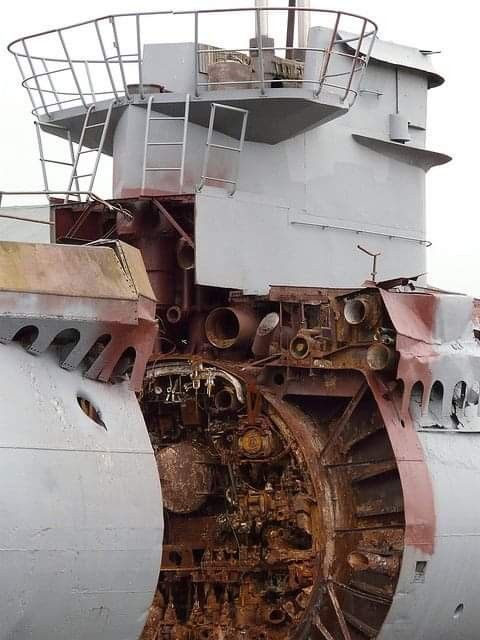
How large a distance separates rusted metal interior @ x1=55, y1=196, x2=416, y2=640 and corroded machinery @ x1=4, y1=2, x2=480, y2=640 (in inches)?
1.0

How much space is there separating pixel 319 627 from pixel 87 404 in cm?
489

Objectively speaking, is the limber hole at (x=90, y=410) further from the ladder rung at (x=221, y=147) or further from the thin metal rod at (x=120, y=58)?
the thin metal rod at (x=120, y=58)

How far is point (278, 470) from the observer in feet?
63.0

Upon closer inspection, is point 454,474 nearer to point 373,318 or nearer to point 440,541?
point 440,541

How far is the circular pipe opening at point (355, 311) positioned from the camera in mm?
18925

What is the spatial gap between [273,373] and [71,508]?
553 centimetres

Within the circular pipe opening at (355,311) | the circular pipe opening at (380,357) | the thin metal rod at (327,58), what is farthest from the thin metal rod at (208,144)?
the circular pipe opening at (380,357)

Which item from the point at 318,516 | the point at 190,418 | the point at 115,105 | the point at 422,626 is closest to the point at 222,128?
the point at 115,105

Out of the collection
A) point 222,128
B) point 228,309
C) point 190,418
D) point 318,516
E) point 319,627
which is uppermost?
point 222,128

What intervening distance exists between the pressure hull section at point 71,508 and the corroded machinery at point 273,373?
341 centimetres

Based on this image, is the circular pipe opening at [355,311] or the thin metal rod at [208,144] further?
the thin metal rod at [208,144]

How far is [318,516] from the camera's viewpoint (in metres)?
18.8

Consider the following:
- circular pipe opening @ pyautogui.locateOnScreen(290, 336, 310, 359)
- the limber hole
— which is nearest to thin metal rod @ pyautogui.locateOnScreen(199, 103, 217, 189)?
circular pipe opening @ pyautogui.locateOnScreen(290, 336, 310, 359)

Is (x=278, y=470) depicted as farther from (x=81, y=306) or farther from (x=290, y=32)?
(x=290, y=32)
